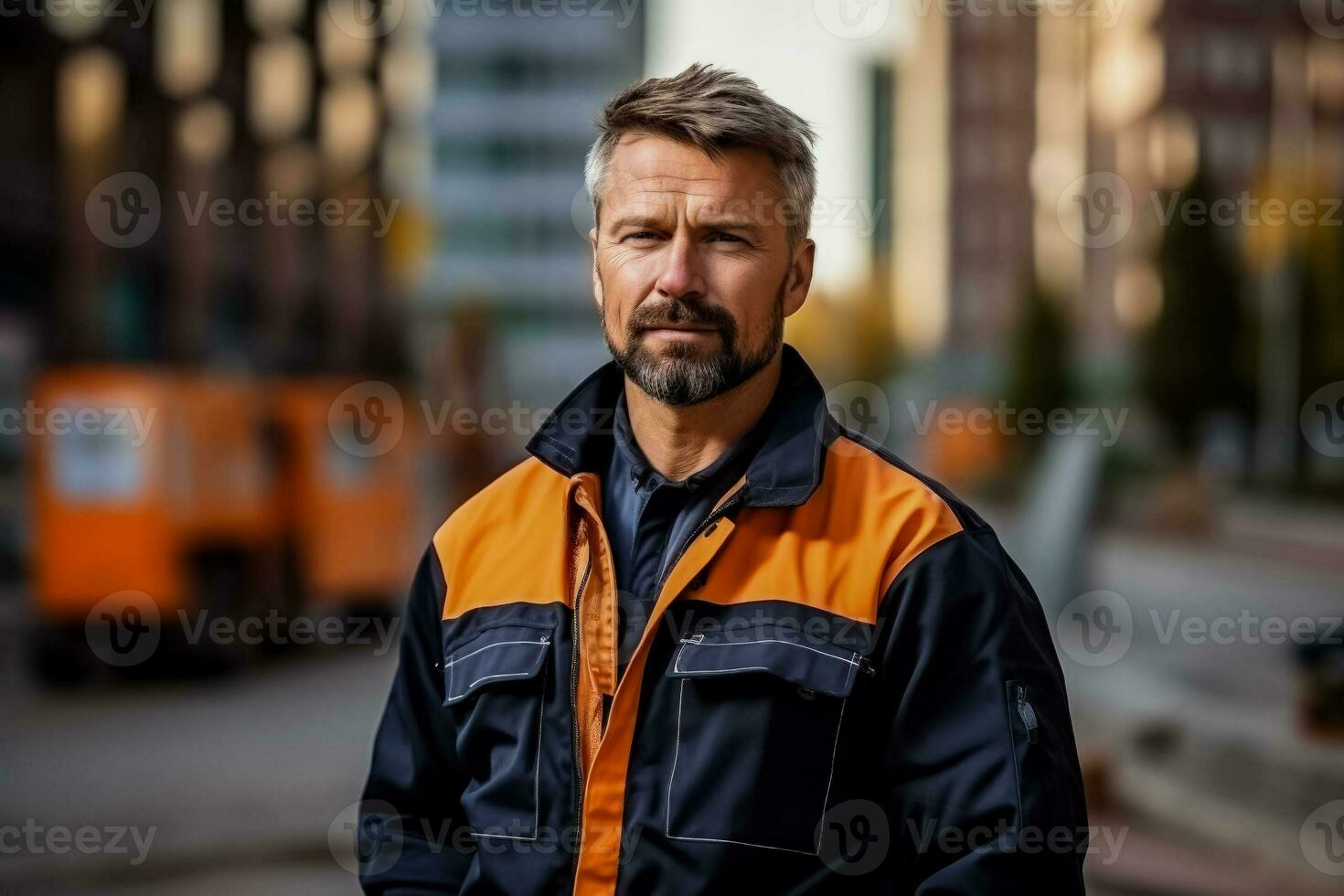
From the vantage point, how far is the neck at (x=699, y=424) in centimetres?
243

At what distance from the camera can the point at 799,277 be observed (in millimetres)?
2529

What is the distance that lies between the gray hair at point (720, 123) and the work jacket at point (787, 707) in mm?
344

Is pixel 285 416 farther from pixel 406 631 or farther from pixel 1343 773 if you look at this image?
pixel 406 631

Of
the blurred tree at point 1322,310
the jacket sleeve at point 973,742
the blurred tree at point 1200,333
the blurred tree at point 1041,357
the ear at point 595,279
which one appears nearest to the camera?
the jacket sleeve at point 973,742

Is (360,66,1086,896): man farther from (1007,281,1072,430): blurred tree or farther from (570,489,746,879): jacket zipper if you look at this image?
(1007,281,1072,430): blurred tree

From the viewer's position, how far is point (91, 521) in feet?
40.0

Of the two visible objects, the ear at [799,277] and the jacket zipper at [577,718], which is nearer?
the jacket zipper at [577,718]

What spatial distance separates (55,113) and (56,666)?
12943 millimetres

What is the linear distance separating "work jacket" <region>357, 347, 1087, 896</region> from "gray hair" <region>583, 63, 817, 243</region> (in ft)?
1.13

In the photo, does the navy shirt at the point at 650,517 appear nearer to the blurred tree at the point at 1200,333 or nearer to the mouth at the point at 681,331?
the mouth at the point at 681,331

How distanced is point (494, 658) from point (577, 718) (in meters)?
0.17

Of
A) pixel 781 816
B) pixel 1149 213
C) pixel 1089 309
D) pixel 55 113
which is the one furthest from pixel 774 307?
pixel 1089 309

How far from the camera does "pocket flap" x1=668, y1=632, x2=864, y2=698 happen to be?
2186 mm

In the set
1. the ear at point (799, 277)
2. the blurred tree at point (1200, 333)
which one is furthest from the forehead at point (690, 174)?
the blurred tree at point (1200, 333)
